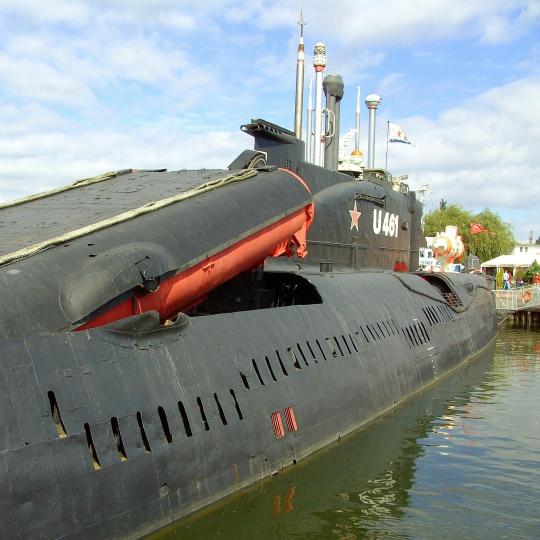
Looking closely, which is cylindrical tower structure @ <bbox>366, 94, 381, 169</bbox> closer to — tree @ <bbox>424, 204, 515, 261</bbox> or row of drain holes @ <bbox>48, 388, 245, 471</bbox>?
row of drain holes @ <bbox>48, 388, 245, 471</bbox>

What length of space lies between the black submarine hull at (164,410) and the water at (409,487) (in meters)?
0.23

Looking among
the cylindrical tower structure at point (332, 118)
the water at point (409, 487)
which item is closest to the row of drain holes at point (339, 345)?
the water at point (409, 487)

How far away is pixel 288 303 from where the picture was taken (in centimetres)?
1118

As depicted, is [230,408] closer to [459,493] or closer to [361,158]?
[459,493]

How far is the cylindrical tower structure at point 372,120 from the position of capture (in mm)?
22594

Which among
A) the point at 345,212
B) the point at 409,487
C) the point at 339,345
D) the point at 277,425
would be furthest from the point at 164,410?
the point at 345,212

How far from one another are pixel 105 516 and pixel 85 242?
2.98 meters

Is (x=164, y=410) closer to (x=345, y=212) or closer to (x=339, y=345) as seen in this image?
(x=339, y=345)

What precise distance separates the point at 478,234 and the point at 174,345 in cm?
5874

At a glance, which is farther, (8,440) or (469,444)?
(469,444)

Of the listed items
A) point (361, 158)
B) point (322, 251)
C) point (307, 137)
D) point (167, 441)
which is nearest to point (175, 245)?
point (167, 441)

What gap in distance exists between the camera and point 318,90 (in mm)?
16969

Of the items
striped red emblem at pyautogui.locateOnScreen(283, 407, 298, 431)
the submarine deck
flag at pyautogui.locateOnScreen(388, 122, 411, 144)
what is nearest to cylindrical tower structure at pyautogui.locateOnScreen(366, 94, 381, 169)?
flag at pyautogui.locateOnScreen(388, 122, 411, 144)

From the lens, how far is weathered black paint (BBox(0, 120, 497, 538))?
4887 millimetres
